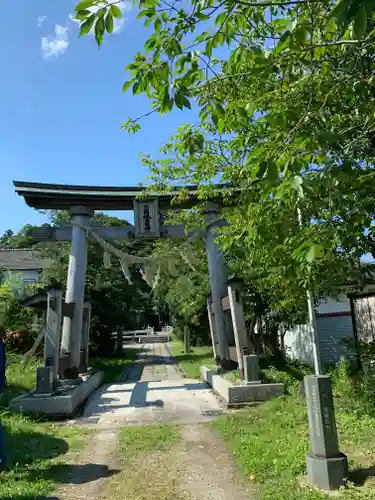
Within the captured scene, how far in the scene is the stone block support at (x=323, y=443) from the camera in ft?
13.9

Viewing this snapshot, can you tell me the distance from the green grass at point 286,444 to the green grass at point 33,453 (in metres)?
2.25

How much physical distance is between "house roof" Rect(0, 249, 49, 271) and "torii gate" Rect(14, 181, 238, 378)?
28475mm

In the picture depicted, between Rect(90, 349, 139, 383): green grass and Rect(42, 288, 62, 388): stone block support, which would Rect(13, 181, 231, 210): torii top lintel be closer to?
Rect(42, 288, 62, 388): stone block support

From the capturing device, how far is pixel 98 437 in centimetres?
704

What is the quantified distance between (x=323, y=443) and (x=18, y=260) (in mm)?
42681

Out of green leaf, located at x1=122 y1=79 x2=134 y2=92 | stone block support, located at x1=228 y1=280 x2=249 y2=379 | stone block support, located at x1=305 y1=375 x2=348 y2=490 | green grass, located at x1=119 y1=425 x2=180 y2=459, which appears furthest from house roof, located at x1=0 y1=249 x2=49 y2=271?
green leaf, located at x1=122 y1=79 x2=134 y2=92

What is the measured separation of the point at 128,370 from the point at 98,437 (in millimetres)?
10650

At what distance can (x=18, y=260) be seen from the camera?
43094mm

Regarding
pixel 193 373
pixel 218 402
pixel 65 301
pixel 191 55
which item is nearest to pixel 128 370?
pixel 193 373

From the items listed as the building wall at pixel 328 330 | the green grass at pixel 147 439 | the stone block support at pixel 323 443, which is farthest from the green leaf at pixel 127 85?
the building wall at pixel 328 330

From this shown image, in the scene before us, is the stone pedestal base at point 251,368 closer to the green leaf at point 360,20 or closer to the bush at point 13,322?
the green leaf at point 360,20

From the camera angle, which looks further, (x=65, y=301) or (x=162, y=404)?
(x=65, y=301)

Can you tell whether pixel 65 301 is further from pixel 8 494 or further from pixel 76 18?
pixel 76 18

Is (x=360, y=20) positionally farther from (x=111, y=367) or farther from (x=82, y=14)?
(x=111, y=367)
